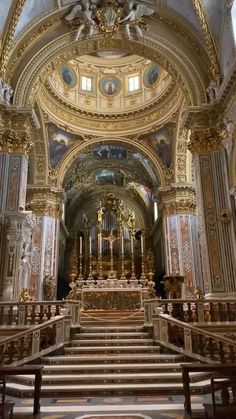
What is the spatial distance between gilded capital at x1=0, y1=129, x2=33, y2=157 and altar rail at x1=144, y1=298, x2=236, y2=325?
6.77m

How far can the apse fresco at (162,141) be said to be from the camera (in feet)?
68.9

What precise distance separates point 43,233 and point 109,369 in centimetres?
1313

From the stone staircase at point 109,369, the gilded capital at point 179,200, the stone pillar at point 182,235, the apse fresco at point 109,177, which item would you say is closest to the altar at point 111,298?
the stone pillar at point 182,235

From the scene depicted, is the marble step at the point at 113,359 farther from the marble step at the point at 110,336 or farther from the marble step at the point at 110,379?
the marble step at the point at 110,336

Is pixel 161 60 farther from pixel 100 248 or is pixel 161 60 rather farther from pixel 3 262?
pixel 100 248

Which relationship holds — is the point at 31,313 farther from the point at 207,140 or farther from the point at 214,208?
the point at 207,140

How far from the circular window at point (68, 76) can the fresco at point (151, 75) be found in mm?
4050

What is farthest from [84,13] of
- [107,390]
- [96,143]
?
[107,390]

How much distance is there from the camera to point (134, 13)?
A: 13.9 metres

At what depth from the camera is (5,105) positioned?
12.9 meters

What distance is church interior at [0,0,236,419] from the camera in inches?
272

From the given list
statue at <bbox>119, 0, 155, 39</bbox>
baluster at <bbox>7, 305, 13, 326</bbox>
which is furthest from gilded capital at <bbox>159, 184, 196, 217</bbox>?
baluster at <bbox>7, 305, 13, 326</bbox>

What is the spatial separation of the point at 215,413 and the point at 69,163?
19.0 m

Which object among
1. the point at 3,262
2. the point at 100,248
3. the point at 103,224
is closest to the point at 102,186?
the point at 103,224
